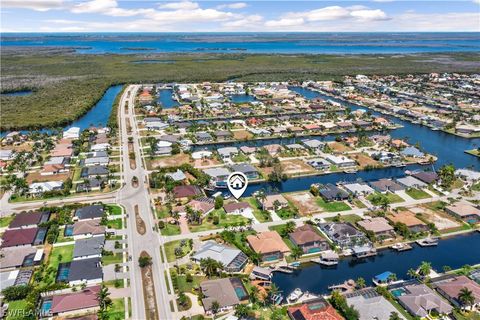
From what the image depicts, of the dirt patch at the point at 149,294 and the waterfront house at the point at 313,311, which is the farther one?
the dirt patch at the point at 149,294

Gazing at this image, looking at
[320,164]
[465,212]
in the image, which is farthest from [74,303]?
[465,212]

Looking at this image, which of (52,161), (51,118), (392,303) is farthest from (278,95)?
(392,303)

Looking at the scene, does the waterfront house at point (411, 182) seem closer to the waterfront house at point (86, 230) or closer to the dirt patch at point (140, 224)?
the dirt patch at point (140, 224)

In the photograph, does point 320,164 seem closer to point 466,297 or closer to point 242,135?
point 242,135

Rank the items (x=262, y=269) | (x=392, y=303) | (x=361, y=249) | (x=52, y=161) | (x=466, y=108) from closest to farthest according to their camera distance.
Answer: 1. (x=392, y=303)
2. (x=262, y=269)
3. (x=361, y=249)
4. (x=52, y=161)
5. (x=466, y=108)

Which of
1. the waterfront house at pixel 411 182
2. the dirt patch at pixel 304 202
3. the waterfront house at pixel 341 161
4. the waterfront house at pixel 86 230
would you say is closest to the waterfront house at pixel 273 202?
the dirt patch at pixel 304 202

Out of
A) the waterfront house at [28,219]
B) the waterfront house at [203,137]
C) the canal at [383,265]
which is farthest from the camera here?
the waterfront house at [203,137]

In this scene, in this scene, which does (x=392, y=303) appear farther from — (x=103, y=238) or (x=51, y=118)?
(x=51, y=118)
